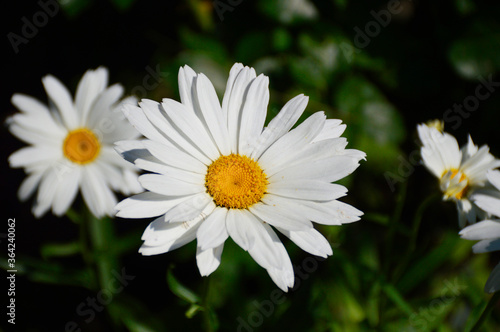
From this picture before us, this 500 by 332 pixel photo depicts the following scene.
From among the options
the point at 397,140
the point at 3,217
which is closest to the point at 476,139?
the point at 397,140

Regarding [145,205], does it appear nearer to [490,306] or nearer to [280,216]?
[280,216]

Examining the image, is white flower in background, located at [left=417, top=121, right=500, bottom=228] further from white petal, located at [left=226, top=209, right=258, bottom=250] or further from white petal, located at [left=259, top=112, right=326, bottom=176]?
white petal, located at [left=226, top=209, right=258, bottom=250]

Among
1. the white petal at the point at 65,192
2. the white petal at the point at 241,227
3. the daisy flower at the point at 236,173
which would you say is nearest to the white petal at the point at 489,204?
the daisy flower at the point at 236,173

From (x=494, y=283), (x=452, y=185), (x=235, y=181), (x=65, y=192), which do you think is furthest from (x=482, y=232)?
(x=65, y=192)

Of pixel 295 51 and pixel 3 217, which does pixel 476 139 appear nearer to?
pixel 295 51

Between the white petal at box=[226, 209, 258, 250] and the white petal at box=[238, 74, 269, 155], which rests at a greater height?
the white petal at box=[238, 74, 269, 155]

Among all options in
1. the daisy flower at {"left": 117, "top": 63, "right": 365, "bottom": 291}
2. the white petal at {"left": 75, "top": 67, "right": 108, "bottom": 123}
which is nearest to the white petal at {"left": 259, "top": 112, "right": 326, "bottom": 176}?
the daisy flower at {"left": 117, "top": 63, "right": 365, "bottom": 291}

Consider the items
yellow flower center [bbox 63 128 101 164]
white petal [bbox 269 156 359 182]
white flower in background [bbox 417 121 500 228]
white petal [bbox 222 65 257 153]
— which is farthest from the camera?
yellow flower center [bbox 63 128 101 164]
